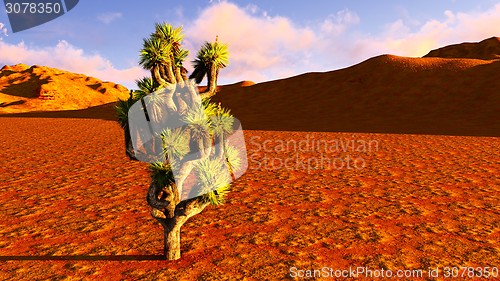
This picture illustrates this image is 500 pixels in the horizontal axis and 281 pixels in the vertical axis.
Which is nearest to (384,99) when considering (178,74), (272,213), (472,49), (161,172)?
(272,213)

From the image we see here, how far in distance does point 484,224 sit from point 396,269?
8.78 feet

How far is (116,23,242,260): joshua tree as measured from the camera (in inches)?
152

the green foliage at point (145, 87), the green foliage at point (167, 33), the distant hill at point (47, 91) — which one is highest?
the distant hill at point (47, 91)

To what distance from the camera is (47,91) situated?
72188mm

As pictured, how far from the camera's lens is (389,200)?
7.29 metres

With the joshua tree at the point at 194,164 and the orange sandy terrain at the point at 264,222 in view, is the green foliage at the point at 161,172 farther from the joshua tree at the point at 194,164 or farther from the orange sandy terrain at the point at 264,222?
the orange sandy terrain at the point at 264,222

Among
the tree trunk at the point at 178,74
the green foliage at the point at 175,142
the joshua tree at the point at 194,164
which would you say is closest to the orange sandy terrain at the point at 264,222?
the joshua tree at the point at 194,164

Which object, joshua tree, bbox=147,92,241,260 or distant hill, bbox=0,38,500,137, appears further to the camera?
distant hill, bbox=0,38,500,137

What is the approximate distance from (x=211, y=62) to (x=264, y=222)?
3.27m

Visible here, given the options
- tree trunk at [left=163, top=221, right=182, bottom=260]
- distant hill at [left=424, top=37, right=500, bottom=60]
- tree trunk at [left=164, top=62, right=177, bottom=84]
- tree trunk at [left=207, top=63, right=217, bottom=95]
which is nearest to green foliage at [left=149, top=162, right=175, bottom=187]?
tree trunk at [left=163, top=221, right=182, bottom=260]

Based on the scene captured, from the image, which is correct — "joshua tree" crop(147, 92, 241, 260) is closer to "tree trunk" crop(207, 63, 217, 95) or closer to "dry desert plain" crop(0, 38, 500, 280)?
"tree trunk" crop(207, 63, 217, 95)

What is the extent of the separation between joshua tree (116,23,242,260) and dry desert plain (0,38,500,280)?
3.30 feet

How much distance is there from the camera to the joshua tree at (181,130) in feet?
12.7

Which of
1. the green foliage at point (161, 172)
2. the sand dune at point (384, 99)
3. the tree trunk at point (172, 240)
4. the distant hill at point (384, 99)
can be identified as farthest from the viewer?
the sand dune at point (384, 99)
